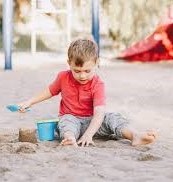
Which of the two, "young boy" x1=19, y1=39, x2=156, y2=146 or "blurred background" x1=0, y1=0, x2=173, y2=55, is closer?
"young boy" x1=19, y1=39, x2=156, y2=146

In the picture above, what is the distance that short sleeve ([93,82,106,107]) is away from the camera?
273 centimetres

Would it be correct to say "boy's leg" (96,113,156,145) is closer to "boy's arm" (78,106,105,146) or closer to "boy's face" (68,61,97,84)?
"boy's arm" (78,106,105,146)

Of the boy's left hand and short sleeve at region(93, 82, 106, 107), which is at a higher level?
short sleeve at region(93, 82, 106, 107)

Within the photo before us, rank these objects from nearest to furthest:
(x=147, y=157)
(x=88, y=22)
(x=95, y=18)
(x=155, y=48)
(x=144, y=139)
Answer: (x=147, y=157)
(x=144, y=139)
(x=95, y=18)
(x=155, y=48)
(x=88, y=22)

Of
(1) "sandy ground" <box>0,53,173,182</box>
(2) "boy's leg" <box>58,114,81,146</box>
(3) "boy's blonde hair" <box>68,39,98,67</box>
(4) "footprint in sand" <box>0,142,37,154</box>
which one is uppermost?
(3) "boy's blonde hair" <box>68,39,98,67</box>

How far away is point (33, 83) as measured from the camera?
495 cm

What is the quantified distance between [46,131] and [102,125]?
25 cm

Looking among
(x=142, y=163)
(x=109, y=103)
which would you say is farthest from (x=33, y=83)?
(x=142, y=163)

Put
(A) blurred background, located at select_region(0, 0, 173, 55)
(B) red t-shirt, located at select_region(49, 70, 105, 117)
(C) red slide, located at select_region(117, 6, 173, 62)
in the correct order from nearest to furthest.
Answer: (B) red t-shirt, located at select_region(49, 70, 105, 117) → (C) red slide, located at select_region(117, 6, 173, 62) → (A) blurred background, located at select_region(0, 0, 173, 55)

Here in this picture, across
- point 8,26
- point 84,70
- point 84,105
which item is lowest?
point 84,105

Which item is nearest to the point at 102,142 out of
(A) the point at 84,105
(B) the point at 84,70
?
(A) the point at 84,105

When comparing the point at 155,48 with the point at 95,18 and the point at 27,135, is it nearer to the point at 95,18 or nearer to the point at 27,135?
the point at 95,18

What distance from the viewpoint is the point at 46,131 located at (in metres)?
2.72

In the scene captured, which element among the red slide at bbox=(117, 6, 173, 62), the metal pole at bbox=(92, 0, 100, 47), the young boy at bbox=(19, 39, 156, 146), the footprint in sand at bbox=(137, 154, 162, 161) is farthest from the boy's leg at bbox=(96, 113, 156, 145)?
the red slide at bbox=(117, 6, 173, 62)
